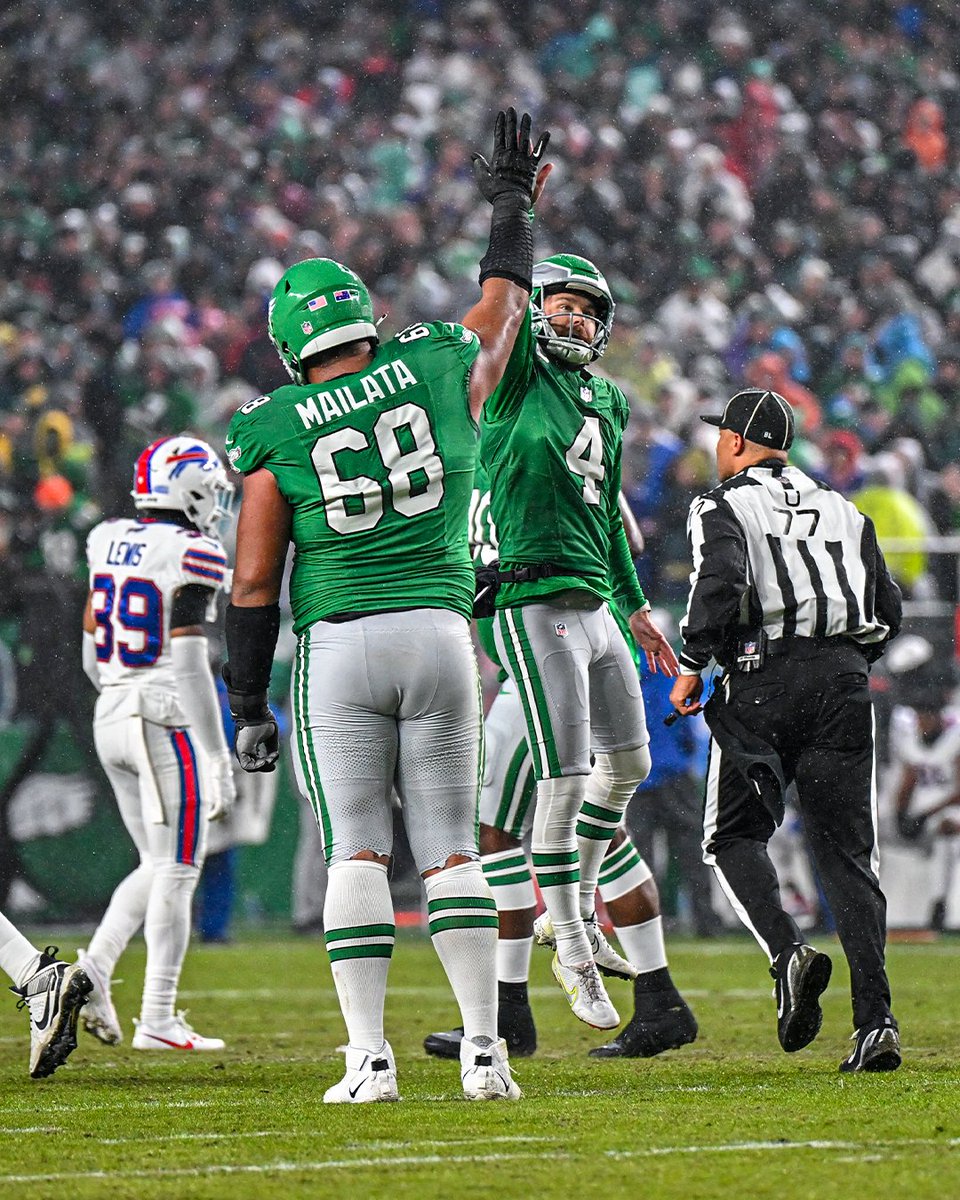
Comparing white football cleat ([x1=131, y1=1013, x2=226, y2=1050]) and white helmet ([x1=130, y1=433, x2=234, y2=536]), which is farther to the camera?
white helmet ([x1=130, y1=433, x2=234, y2=536])

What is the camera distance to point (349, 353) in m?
4.95

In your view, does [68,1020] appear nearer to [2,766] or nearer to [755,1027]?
[755,1027]

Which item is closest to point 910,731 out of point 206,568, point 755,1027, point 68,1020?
point 755,1027

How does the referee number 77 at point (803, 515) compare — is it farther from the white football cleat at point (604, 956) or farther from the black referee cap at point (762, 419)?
the white football cleat at point (604, 956)

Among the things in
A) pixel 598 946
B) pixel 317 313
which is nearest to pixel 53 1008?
pixel 598 946

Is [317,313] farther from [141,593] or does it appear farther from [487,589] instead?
[141,593]

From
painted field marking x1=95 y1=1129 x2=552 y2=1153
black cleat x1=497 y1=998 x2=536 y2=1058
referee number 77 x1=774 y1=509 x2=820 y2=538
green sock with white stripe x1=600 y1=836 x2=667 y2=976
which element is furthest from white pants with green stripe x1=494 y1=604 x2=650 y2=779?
painted field marking x1=95 y1=1129 x2=552 y2=1153

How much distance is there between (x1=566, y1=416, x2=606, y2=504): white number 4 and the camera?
609 centimetres

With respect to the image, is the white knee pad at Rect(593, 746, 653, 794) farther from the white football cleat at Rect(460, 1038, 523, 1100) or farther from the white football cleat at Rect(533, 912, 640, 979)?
Result: the white football cleat at Rect(460, 1038, 523, 1100)

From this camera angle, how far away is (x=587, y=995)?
5.93m

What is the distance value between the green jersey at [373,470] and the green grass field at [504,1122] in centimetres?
131

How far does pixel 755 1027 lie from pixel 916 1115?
9.03 feet

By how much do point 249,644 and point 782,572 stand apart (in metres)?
1.70

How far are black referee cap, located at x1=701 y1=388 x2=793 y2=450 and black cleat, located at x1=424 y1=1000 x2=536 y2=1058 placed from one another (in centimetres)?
204
